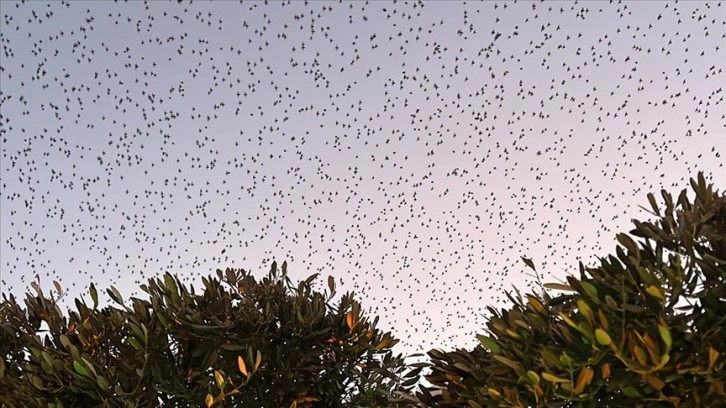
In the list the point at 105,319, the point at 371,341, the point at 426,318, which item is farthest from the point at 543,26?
the point at 105,319

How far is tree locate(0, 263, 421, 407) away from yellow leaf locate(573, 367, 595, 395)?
4.55 feet

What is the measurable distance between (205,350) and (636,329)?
2419 millimetres

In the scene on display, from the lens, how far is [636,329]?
2.74 meters

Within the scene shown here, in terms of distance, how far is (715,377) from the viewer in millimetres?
2615

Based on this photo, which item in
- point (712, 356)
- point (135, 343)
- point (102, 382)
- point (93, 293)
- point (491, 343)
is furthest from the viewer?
point (93, 293)

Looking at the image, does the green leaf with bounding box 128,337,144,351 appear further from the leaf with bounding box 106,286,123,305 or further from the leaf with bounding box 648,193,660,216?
the leaf with bounding box 648,193,660,216

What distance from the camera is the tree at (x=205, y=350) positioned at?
4.01 meters

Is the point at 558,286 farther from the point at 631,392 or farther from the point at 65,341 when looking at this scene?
the point at 65,341

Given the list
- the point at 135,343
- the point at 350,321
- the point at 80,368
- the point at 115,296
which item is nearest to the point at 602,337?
A: the point at 350,321

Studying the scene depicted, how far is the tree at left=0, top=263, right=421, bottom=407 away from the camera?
4.01 metres

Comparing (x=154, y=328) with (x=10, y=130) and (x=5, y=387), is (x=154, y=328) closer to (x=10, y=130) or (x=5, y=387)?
(x=5, y=387)

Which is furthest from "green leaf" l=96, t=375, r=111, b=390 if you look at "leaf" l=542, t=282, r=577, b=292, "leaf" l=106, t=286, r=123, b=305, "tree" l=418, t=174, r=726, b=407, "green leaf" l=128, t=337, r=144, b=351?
"leaf" l=542, t=282, r=577, b=292

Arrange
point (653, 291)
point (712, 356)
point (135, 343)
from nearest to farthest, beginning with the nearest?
point (712, 356) → point (653, 291) → point (135, 343)

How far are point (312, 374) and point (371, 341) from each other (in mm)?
423
